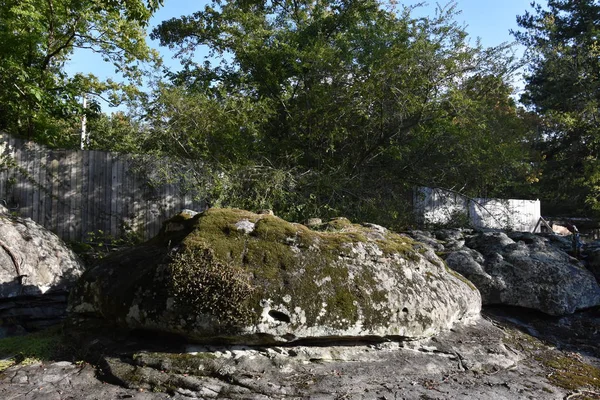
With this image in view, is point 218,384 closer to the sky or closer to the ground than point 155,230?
closer to the ground

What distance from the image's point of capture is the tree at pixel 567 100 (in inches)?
615

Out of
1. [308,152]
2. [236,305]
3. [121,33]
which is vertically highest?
[121,33]

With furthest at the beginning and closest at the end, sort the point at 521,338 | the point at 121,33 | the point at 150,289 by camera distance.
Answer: the point at 121,33, the point at 521,338, the point at 150,289

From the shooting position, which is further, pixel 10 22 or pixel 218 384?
pixel 10 22

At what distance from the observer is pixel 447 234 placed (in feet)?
25.8

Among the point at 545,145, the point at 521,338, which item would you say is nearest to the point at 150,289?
the point at 521,338

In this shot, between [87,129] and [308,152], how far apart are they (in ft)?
22.0

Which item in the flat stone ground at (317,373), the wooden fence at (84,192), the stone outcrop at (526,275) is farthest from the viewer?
the wooden fence at (84,192)

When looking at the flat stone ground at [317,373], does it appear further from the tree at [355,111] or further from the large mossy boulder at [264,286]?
the tree at [355,111]

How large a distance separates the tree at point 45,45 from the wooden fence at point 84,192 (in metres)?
0.93

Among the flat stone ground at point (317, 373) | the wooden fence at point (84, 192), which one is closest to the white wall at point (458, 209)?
the wooden fence at point (84, 192)

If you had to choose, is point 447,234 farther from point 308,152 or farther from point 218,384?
point 218,384

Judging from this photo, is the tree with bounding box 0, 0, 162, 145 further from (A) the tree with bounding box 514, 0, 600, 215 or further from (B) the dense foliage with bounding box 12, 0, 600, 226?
(A) the tree with bounding box 514, 0, 600, 215

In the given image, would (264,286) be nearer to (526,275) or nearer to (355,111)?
(526,275)
